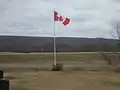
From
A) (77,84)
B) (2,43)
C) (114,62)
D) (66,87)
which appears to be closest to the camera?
(66,87)

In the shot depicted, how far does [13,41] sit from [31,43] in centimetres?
845

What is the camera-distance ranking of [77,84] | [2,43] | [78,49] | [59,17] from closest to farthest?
1. [77,84]
2. [59,17]
3. [2,43]
4. [78,49]

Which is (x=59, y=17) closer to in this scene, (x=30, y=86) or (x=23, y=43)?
(x=30, y=86)

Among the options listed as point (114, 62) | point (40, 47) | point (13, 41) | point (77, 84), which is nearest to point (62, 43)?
point (40, 47)

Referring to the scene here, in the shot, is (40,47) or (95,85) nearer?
(95,85)

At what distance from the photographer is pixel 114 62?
114 feet

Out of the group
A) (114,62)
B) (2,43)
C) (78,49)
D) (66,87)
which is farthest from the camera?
(78,49)

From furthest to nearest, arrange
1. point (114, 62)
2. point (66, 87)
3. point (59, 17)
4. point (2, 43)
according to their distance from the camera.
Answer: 1. point (2, 43)
2. point (114, 62)
3. point (59, 17)
4. point (66, 87)

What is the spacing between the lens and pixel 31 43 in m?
102

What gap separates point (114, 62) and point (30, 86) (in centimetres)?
1850

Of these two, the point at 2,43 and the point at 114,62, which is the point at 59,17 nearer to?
the point at 114,62

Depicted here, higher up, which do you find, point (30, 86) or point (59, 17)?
point (59, 17)

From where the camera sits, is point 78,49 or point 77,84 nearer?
point 77,84

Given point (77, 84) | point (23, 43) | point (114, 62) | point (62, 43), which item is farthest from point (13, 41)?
point (77, 84)
